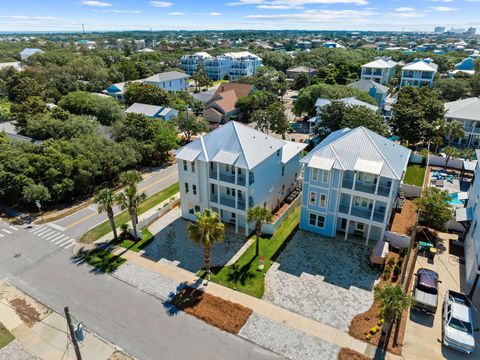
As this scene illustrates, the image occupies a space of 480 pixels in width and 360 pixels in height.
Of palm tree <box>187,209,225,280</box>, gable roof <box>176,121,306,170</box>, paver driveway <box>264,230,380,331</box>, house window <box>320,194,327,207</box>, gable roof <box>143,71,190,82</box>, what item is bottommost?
paver driveway <box>264,230,380,331</box>

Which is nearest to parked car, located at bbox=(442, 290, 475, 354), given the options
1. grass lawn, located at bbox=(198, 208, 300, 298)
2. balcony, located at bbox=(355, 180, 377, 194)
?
balcony, located at bbox=(355, 180, 377, 194)

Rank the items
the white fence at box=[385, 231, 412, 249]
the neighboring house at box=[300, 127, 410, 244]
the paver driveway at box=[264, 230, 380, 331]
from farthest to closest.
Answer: the white fence at box=[385, 231, 412, 249] < the neighboring house at box=[300, 127, 410, 244] < the paver driveway at box=[264, 230, 380, 331]

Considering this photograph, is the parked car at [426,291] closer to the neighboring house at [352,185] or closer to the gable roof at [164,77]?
the neighboring house at [352,185]

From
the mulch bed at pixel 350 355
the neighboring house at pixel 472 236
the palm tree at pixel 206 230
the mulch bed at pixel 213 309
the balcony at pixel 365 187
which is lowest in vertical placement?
the mulch bed at pixel 213 309

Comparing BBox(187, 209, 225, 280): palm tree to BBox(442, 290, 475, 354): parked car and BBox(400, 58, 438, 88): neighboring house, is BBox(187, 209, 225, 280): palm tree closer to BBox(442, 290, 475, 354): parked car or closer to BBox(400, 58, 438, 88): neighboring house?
BBox(442, 290, 475, 354): parked car

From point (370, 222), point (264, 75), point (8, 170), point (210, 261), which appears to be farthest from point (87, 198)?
point (264, 75)

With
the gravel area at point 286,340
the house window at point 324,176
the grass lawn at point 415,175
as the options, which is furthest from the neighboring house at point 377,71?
the gravel area at point 286,340

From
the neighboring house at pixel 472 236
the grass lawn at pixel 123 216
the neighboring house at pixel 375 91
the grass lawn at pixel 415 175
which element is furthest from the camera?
the neighboring house at pixel 375 91
